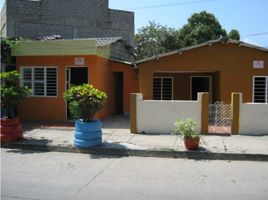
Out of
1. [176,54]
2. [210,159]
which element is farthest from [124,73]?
[210,159]

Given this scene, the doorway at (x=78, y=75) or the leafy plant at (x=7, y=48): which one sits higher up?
the leafy plant at (x=7, y=48)

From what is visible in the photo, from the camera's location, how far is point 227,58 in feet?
53.8

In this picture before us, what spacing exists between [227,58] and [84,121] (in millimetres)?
7664

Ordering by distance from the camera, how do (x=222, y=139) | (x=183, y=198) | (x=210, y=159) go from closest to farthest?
(x=183, y=198) < (x=210, y=159) < (x=222, y=139)

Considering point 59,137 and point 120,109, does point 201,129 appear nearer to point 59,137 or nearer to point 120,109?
point 59,137

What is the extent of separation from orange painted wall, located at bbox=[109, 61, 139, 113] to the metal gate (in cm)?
577

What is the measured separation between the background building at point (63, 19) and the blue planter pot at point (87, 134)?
17627 millimetres

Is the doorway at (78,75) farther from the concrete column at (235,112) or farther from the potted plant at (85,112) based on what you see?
the concrete column at (235,112)

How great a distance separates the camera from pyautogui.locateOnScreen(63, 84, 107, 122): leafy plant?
1105cm

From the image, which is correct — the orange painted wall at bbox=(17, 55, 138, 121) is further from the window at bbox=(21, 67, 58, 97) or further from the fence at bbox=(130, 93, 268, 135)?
the fence at bbox=(130, 93, 268, 135)

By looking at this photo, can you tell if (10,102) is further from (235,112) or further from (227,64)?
(227,64)

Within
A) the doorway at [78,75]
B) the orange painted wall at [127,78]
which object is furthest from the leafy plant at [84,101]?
the orange painted wall at [127,78]

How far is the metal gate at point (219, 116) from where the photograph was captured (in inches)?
524

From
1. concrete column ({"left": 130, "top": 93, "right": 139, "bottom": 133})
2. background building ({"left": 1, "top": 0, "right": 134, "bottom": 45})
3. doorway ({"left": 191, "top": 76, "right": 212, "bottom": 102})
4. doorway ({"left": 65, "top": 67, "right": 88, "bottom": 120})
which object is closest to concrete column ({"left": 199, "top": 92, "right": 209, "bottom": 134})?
concrete column ({"left": 130, "top": 93, "right": 139, "bottom": 133})
